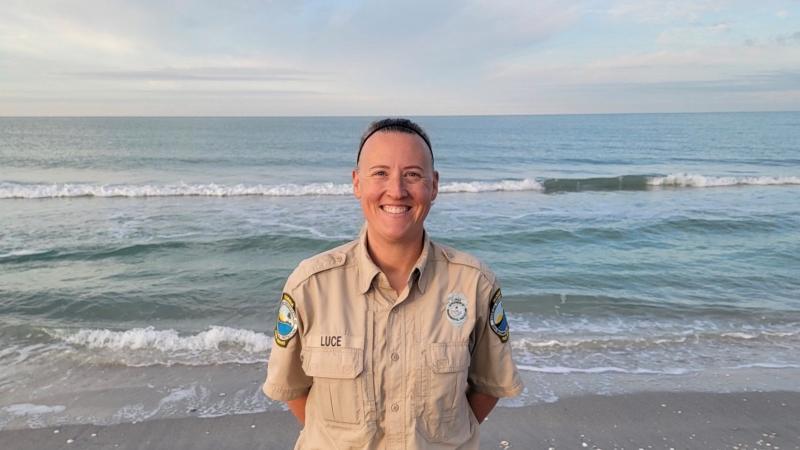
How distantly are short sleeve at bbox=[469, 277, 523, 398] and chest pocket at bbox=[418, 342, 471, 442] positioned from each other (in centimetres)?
15

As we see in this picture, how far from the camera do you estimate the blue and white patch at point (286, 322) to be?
70.9 inches

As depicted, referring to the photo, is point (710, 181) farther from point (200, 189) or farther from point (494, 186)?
point (200, 189)

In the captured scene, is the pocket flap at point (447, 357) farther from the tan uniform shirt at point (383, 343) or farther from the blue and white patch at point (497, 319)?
the blue and white patch at point (497, 319)

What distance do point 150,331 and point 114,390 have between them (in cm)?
170

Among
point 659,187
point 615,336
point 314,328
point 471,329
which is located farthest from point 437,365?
point 659,187

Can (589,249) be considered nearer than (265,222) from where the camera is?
Yes

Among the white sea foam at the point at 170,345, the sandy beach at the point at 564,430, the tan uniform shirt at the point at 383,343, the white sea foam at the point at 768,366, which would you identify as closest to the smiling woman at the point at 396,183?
the tan uniform shirt at the point at 383,343

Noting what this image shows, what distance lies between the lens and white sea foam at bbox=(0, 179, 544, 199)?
20.9 meters

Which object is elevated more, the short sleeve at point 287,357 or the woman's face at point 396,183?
the woman's face at point 396,183

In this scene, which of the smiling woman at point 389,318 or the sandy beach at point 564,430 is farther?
the sandy beach at point 564,430

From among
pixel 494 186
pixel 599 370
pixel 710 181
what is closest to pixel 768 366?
pixel 599 370

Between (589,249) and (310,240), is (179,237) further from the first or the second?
(589,249)

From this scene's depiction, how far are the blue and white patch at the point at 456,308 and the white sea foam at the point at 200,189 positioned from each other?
67.0 feet

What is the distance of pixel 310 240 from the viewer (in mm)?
13156
